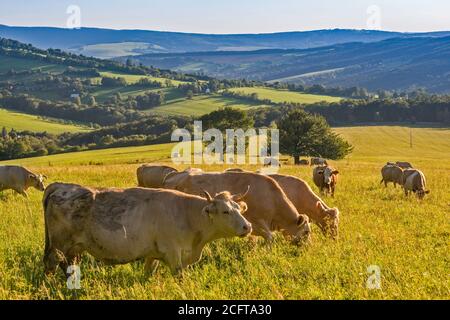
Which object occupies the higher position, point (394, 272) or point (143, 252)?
point (143, 252)

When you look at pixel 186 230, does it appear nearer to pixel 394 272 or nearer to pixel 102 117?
pixel 394 272

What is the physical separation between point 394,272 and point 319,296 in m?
2.18

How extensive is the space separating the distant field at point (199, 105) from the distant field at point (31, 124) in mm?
32518

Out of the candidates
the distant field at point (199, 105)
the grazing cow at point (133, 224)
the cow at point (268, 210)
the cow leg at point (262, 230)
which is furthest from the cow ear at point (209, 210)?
the distant field at point (199, 105)

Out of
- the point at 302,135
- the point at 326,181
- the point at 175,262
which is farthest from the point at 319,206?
the point at 302,135

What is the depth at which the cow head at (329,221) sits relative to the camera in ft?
43.4

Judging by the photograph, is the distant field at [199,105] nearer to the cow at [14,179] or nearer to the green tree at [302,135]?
the green tree at [302,135]

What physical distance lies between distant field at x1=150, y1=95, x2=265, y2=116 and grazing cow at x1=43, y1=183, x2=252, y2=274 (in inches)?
5616

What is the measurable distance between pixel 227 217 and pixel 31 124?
132 m

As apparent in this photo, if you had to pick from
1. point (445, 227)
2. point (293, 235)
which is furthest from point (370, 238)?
point (445, 227)

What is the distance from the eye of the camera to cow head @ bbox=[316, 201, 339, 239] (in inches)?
521

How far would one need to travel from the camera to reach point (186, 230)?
369 inches
